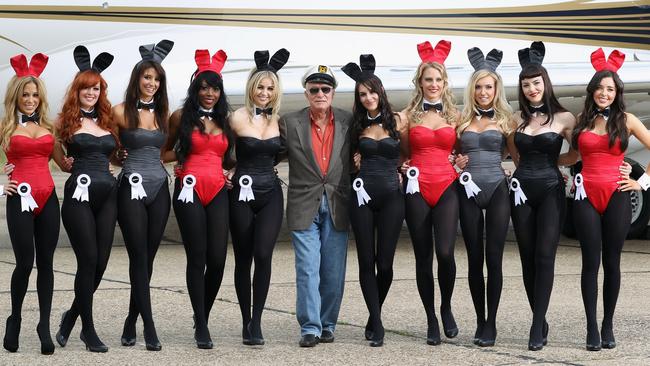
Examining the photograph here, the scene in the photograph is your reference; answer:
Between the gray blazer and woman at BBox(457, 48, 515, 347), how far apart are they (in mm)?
719

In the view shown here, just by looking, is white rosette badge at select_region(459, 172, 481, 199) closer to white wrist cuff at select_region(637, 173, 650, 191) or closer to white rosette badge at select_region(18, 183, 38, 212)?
white wrist cuff at select_region(637, 173, 650, 191)

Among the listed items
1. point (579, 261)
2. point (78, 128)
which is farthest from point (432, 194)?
point (579, 261)

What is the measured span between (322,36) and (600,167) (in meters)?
5.88

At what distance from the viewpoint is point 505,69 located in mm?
12242

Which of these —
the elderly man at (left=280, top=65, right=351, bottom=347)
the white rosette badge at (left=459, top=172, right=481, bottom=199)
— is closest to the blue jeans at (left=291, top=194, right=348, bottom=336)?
the elderly man at (left=280, top=65, right=351, bottom=347)

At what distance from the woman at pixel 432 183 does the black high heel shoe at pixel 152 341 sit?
1.62 meters

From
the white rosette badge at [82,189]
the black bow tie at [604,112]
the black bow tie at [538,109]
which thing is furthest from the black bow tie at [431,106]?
the white rosette badge at [82,189]

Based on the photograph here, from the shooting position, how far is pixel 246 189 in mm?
→ 6953

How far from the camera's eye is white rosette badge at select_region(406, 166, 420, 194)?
23.0 ft

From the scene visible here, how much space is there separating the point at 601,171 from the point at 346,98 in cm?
500

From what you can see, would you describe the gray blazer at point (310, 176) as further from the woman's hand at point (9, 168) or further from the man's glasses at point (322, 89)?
the woman's hand at point (9, 168)

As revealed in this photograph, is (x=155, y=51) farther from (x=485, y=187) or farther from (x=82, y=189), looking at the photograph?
(x=485, y=187)

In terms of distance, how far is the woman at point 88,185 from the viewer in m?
6.70

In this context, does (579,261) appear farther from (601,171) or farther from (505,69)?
(601,171)
